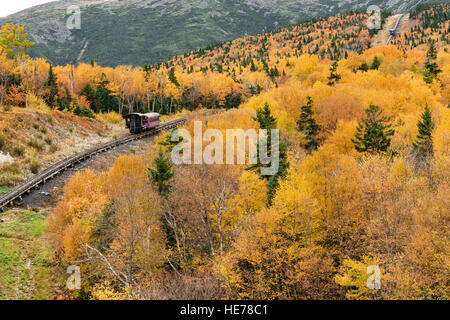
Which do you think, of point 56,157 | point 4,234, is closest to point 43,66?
point 56,157

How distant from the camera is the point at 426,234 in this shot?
90.2 feet

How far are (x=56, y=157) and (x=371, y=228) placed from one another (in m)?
42.1

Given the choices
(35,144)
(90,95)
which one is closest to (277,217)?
(35,144)

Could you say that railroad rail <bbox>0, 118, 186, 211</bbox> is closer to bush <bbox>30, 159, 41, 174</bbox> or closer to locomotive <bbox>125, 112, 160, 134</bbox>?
bush <bbox>30, 159, 41, 174</bbox>

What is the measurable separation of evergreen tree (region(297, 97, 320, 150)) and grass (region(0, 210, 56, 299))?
43.8m

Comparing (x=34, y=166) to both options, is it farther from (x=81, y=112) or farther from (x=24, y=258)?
(x=81, y=112)

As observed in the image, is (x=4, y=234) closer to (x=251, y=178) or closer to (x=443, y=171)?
(x=251, y=178)

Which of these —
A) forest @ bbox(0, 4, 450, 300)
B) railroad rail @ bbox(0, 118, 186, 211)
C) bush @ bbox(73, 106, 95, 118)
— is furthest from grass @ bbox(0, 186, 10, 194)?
bush @ bbox(73, 106, 95, 118)

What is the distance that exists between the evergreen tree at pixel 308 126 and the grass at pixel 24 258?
1724 inches

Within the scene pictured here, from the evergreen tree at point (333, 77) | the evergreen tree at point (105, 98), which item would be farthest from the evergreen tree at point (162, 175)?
the evergreen tree at point (333, 77)

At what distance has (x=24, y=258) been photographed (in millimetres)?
26672

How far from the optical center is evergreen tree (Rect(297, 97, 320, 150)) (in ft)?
191

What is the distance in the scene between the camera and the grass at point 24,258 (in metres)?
23.9

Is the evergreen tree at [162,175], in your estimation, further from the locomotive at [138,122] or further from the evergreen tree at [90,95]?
the evergreen tree at [90,95]
